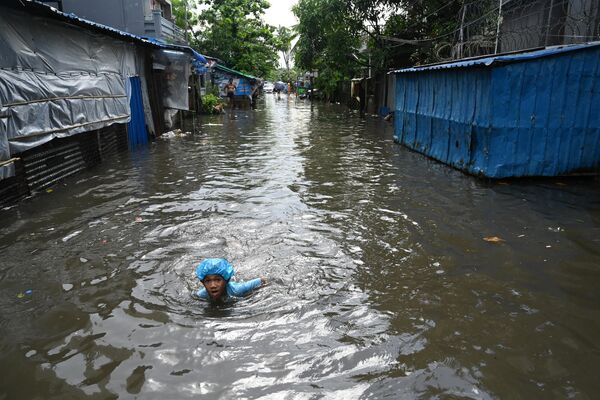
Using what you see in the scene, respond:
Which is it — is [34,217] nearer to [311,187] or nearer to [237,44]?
[311,187]

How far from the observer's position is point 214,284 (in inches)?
172

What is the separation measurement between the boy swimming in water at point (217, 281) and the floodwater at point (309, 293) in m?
0.13

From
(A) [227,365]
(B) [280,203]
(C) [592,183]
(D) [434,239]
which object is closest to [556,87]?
(C) [592,183]

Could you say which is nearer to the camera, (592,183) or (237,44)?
(592,183)

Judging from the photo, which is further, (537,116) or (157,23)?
(157,23)

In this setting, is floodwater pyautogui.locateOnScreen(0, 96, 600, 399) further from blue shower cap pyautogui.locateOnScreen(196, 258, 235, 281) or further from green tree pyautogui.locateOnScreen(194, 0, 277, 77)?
green tree pyautogui.locateOnScreen(194, 0, 277, 77)

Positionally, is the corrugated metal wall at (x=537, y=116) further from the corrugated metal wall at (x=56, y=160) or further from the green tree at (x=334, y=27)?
the green tree at (x=334, y=27)

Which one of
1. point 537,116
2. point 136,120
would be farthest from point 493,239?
point 136,120

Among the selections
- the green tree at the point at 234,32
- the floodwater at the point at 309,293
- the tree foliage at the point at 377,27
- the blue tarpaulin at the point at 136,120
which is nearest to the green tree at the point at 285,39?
the green tree at the point at 234,32

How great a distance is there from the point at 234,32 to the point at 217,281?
36833mm

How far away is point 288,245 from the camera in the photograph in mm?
6164

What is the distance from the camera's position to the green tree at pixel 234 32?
120 ft

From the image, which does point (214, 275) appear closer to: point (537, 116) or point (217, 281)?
point (217, 281)

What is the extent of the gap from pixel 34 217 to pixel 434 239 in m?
6.14
